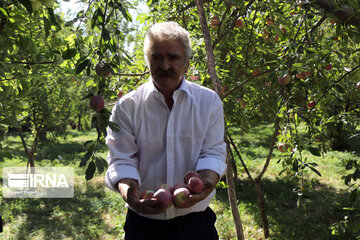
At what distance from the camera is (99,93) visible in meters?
1.40

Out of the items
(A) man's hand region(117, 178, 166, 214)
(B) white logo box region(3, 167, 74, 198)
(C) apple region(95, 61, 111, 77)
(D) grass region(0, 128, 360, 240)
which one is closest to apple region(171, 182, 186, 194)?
(A) man's hand region(117, 178, 166, 214)

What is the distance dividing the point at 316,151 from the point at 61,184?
249 inches

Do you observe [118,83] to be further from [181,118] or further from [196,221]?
[196,221]

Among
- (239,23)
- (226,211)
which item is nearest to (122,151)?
(239,23)

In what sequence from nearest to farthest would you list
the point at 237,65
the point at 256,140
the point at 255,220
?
1. the point at 237,65
2. the point at 255,220
3. the point at 256,140

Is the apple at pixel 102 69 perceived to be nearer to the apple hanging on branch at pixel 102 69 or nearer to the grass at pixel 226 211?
the apple hanging on branch at pixel 102 69

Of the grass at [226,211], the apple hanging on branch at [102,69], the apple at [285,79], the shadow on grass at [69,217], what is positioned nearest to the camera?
the apple hanging on branch at [102,69]

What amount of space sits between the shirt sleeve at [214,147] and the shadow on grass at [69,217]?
9.96ft

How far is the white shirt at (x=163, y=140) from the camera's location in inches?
58.7

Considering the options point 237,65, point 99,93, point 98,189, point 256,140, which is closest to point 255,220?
point 237,65

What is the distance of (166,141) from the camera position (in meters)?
1.50

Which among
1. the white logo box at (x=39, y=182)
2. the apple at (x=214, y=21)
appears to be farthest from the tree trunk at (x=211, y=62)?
the white logo box at (x=39, y=182)

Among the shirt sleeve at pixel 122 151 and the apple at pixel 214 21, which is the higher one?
the apple at pixel 214 21

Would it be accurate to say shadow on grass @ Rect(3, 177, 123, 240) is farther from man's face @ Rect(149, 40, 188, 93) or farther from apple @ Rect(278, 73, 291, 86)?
man's face @ Rect(149, 40, 188, 93)
